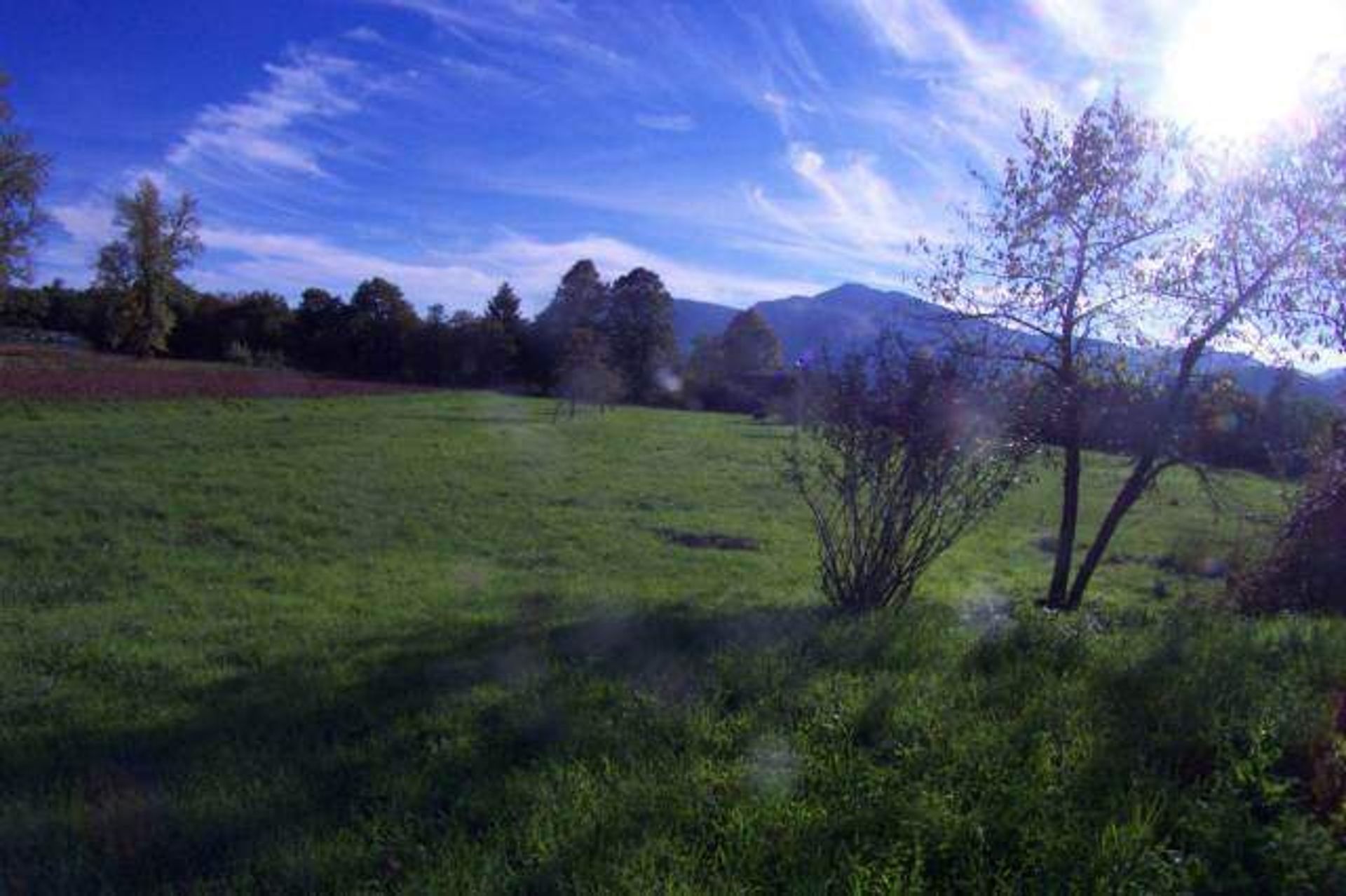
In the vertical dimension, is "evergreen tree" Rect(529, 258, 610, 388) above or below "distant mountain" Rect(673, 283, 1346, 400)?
above

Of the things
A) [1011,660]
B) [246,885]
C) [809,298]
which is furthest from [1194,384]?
[809,298]

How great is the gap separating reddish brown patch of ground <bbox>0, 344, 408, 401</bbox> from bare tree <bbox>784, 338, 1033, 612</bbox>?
31.0 m

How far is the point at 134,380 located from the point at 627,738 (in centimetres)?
4042

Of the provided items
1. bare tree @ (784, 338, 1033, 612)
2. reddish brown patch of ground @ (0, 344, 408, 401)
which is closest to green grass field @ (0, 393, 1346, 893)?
bare tree @ (784, 338, 1033, 612)

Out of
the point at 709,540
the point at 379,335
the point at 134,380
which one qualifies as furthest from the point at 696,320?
the point at 709,540

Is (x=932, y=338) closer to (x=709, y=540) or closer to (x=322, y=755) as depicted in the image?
(x=709, y=540)

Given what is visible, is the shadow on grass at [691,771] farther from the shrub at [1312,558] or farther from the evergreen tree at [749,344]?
the evergreen tree at [749,344]

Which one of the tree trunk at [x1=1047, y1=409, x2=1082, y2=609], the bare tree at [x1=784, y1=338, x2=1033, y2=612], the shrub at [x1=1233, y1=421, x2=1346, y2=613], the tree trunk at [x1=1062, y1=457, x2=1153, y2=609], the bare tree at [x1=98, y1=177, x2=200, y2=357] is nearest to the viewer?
the bare tree at [x1=784, y1=338, x2=1033, y2=612]

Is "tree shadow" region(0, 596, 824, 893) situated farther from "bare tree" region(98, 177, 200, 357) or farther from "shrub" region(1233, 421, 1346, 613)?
"bare tree" region(98, 177, 200, 357)

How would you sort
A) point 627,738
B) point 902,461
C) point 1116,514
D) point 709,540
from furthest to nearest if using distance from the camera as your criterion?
point 709,540 → point 1116,514 → point 902,461 → point 627,738

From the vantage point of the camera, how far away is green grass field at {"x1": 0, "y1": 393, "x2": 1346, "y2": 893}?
126 inches

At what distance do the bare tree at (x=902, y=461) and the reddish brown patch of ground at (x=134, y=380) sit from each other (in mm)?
31032

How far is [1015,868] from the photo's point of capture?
317cm

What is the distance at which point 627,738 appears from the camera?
4312mm
